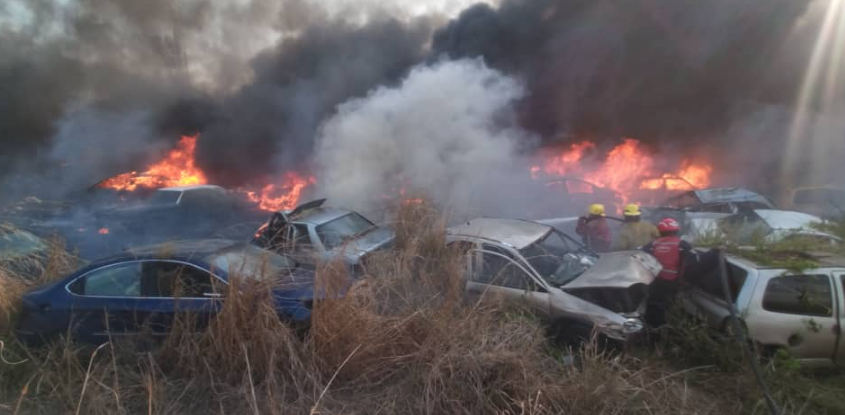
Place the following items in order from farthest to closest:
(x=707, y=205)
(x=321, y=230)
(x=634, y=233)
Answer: (x=707, y=205) < (x=321, y=230) < (x=634, y=233)

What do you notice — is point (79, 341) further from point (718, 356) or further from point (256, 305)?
point (718, 356)

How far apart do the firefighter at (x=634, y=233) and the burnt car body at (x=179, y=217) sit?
21.7 feet

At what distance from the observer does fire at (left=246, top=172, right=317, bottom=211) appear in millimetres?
11398

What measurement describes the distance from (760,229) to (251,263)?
571cm

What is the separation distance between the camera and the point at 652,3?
12766 millimetres

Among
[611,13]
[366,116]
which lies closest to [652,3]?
[611,13]

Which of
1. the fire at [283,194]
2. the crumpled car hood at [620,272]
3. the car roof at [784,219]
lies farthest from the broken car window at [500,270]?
the fire at [283,194]

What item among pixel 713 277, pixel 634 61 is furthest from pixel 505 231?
pixel 634 61

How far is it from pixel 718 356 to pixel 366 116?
803 cm

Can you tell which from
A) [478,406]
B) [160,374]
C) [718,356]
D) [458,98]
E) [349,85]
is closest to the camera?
[478,406]

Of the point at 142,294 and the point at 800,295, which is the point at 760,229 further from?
the point at 142,294

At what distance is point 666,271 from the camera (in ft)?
15.9

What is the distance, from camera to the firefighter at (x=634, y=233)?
6.04m

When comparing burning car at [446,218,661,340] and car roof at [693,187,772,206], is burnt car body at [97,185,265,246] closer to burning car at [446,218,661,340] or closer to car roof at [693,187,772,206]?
burning car at [446,218,661,340]
